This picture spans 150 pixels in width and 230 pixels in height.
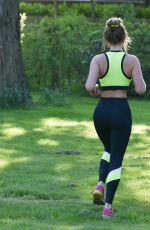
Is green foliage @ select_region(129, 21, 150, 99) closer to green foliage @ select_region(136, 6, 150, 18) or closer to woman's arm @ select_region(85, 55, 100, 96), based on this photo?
woman's arm @ select_region(85, 55, 100, 96)

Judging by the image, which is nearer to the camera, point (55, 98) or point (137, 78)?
point (137, 78)

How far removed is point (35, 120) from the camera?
14.0 metres

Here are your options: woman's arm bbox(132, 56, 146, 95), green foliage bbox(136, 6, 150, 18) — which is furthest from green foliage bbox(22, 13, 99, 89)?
green foliage bbox(136, 6, 150, 18)

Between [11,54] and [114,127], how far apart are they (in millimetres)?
9472

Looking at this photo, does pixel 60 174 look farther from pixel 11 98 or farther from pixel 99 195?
pixel 11 98

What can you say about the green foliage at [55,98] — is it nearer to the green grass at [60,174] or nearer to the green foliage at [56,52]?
the green grass at [60,174]

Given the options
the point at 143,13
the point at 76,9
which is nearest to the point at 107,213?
the point at 143,13

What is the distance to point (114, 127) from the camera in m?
6.49

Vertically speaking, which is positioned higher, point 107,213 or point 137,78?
point 137,78

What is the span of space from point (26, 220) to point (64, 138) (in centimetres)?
574

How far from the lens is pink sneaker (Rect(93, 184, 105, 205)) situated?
676cm

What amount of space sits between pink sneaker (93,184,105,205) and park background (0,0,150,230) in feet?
0.27

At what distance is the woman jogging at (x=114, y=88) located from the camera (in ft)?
21.1

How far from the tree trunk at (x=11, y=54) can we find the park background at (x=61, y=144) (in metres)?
0.10
